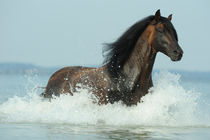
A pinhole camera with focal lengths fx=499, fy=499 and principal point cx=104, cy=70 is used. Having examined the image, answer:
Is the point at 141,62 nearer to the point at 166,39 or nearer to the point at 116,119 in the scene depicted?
the point at 166,39

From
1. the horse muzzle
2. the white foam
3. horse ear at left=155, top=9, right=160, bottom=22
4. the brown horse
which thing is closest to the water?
the white foam

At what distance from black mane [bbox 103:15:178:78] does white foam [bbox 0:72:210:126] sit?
64 centimetres

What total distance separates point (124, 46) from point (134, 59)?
337 millimetres

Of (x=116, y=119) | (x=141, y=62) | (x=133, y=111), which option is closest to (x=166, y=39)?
(x=141, y=62)

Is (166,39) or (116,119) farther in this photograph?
(116,119)

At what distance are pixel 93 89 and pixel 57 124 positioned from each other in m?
0.89

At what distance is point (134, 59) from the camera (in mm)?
8594

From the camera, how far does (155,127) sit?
856cm

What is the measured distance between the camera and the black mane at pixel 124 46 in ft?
28.4

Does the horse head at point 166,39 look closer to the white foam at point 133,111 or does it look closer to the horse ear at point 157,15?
the horse ear at point 157,15

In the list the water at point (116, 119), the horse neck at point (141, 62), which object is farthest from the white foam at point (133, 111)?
the horse neck at point (141, 62)

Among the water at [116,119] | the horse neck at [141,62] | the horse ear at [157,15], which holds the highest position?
the horse ear at [157,15]

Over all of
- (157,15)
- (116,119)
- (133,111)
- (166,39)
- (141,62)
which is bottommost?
(116,119)

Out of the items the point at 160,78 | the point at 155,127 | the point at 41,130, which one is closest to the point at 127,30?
the point at 160,78
